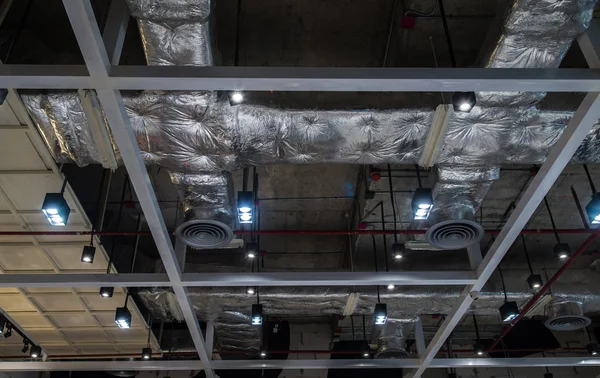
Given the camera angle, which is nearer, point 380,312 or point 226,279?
point 226,279

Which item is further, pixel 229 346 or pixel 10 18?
pixel 229 346

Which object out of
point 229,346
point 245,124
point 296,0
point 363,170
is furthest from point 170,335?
point 296,0

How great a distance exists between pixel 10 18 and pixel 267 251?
4669 mm

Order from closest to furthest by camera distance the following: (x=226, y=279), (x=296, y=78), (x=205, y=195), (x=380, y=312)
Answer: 1. (x=296, y=78)
2. (x=205, y=195)
3. (x=226, y=279)
4. (x=380, y=312)

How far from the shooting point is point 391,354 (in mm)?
7812

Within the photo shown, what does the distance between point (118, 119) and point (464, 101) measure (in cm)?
262

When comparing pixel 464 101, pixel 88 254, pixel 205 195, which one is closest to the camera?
pixel 464 101

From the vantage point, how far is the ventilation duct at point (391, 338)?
7.65 metres

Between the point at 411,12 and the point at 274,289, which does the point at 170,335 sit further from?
the point at 411,12

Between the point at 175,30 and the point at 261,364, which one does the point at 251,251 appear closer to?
the point at 261,364

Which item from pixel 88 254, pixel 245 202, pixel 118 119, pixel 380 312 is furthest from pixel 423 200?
pixel 88 254

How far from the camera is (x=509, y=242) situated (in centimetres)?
519

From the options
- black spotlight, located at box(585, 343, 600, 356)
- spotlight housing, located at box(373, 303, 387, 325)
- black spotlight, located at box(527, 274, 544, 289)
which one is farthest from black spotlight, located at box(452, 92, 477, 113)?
black spotlight, located at box(585, 343, 600, 356)

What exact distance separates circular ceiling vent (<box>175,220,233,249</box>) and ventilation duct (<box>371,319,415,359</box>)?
11.7 ft
